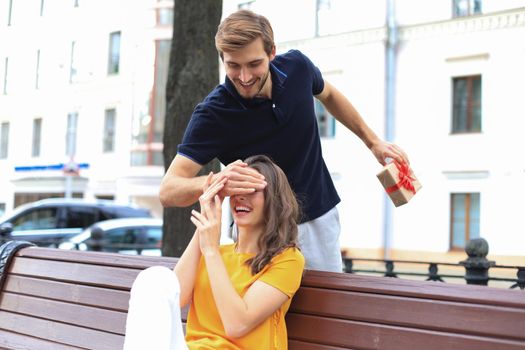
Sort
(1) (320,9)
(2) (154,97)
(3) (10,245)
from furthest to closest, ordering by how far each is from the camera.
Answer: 1. (2) (154,97)
2. (1) (320,9)
3. (3) (10,245)

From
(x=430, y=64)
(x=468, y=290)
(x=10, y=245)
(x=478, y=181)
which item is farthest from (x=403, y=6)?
(x=468, y=290)

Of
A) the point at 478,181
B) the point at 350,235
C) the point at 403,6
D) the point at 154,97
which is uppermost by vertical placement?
the point at 403,6

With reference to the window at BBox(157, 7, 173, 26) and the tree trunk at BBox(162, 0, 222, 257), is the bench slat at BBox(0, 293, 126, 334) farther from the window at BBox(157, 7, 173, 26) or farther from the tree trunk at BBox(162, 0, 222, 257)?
the window at BBox(157, 7, 173, 26)

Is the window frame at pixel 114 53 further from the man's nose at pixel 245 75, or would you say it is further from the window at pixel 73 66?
the man's nose at pixel 245 75

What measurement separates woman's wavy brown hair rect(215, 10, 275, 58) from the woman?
0.42 m

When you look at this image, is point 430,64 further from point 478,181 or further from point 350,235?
point 350,235

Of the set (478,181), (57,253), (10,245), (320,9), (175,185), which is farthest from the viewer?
(320,9)

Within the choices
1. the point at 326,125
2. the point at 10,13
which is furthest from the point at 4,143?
the point at 10,13

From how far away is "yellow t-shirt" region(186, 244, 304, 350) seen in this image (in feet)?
8.48

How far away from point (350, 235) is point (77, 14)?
896cm

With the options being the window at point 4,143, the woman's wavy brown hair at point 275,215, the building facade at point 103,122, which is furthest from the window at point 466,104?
the woman's wavy brown hair at point 275,215

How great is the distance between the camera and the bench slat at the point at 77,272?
3471 millimetres

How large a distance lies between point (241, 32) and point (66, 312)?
5.92 ft

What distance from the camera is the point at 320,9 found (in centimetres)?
2066
